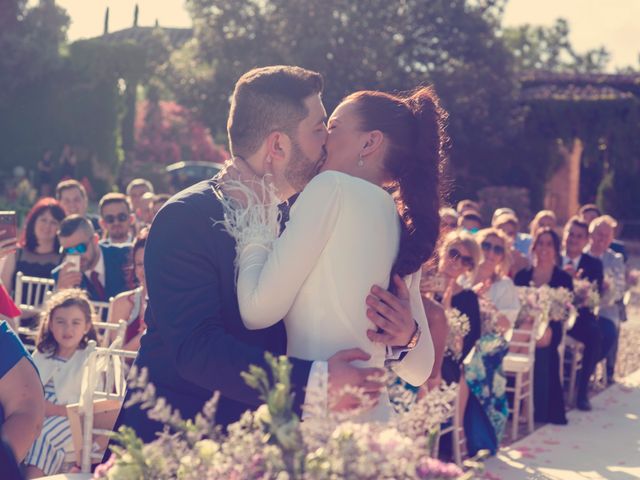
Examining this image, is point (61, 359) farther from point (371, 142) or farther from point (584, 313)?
point (584, 313)

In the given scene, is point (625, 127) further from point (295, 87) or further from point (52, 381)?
point (295, 87)

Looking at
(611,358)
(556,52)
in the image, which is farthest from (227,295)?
(556,52)

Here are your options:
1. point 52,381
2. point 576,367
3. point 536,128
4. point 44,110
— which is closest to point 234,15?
point 44,110

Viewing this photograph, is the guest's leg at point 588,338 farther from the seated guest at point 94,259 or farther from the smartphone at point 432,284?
the seated guest at point 94,259

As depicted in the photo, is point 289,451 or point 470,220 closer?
point 289,451

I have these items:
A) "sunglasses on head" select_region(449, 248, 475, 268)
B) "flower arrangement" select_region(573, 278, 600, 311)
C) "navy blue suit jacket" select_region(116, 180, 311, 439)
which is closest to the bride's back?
"navy blue suit jacket" select_region(116, 180, 311, 439)

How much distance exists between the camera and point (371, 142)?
2.82 m

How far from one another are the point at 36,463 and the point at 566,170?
28583 mm

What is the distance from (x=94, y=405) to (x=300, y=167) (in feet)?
10.3

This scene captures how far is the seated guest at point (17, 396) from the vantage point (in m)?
2.88

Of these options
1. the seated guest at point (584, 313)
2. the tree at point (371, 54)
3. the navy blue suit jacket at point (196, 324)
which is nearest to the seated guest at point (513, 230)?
the seated guest at point (584, 313)

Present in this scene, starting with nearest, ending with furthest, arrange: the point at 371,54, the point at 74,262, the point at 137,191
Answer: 1. the point at 74,262
2. the point at 137,191
3. the point at 371,54

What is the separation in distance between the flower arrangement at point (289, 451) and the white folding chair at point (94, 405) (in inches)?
129

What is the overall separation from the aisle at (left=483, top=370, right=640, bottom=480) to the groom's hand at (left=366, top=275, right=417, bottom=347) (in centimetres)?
397
